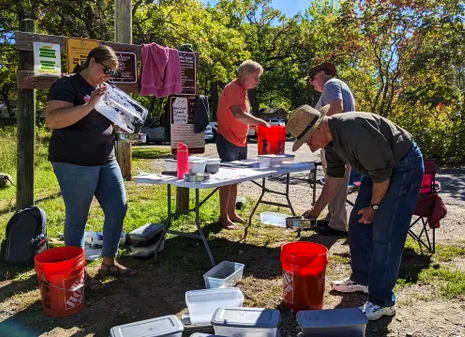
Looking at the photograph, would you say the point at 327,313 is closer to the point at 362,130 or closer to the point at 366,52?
the point at 362,130

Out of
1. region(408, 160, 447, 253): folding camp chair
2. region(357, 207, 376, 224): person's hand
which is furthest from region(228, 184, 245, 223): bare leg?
region(357, 207, 376, 224): person's hand

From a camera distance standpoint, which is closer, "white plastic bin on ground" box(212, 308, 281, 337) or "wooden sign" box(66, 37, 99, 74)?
"white plastic bin on ground" box(212, 308, 281, 337)

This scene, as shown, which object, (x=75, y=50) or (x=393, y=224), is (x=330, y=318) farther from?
(x=75, y=50)

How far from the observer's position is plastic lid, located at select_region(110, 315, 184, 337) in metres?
2.13

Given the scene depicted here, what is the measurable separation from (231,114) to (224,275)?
1893 millimetres

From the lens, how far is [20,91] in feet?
13.8

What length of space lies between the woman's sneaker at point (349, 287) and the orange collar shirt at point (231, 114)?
2.09 meters

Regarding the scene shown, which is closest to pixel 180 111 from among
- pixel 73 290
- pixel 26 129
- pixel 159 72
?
pixel 159 72

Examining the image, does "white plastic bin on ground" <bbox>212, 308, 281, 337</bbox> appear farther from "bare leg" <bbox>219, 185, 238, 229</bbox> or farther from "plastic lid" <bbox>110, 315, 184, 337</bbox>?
"bare leg" <bbox>219, 185, 238, 229</bbox>

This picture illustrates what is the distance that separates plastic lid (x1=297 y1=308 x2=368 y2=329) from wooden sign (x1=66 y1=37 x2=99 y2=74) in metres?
3.52

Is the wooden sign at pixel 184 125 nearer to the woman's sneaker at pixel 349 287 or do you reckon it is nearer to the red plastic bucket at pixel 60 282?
the red plastic bucket at pixel 60 282

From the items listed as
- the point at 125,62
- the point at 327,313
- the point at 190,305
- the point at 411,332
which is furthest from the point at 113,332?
the point at 125,62

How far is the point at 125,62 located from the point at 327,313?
3.70 metres

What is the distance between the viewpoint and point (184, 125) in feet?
17.0
